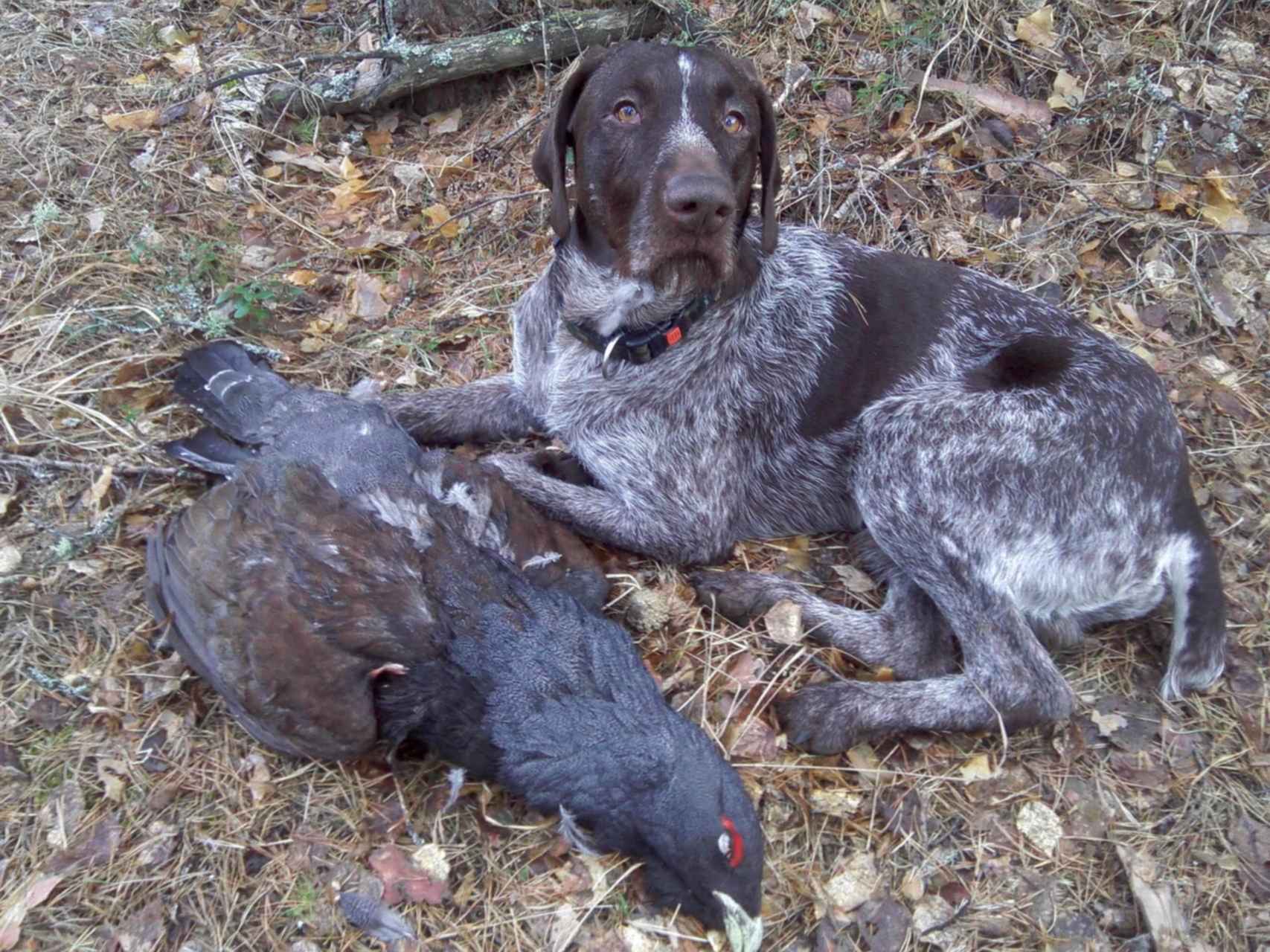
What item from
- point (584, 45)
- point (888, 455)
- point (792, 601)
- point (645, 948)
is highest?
point (584, 45)

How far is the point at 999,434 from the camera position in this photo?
147 inches

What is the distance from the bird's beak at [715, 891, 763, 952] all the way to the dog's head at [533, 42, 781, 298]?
6.98 feet

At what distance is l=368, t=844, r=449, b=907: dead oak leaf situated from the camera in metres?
2.99

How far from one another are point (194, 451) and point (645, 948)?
253cm

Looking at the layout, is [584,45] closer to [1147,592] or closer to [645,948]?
[1147,592]

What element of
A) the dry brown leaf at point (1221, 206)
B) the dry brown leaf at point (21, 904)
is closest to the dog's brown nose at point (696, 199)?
the dry brown leaf at point (21, 904)

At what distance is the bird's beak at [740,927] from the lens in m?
→ 2.78

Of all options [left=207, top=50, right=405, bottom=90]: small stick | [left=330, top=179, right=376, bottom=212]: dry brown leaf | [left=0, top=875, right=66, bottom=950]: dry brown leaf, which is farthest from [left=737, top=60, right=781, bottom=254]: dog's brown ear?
[left=0, top=875, right=66, bottom=950]: dry brown leaf

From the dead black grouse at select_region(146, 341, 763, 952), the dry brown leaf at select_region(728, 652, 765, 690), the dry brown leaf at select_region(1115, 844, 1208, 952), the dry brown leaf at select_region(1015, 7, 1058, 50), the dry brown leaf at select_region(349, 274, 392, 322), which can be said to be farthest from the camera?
the dry brown leaf at select_region(1015, 7, 1058, 50)

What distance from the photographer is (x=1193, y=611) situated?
11.5ft

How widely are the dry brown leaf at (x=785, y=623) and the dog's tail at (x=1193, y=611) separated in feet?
4.61

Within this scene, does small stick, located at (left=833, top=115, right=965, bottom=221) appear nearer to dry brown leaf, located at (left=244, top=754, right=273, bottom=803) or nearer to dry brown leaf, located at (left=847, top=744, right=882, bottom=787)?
dry brown leaf, located at (left=847, top=744, right=882, bottom=787)

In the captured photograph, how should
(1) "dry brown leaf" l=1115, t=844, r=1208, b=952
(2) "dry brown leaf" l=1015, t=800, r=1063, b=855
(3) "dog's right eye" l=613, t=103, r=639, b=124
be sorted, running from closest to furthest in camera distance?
(1) "dry brown leaf" l=1115, t=844, r=1208, b=952
(2) "dry brown leaf" l=1015, t=800, r=1063, b=855
(3) "dog's right eye" l=613, t=103, r=639, b=124

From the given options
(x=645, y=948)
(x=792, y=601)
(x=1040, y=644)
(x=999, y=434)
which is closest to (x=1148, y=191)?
(x=999, y=434)
